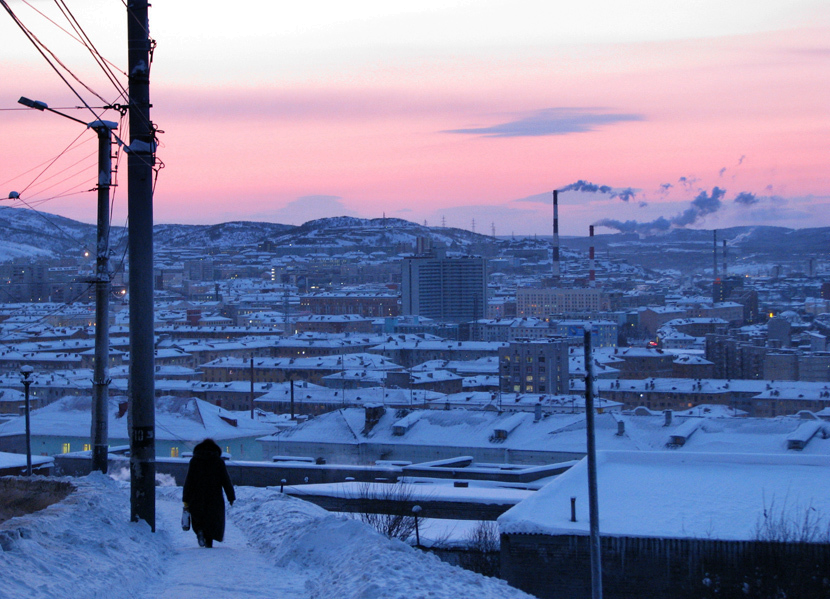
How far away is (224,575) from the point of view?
5023 mm

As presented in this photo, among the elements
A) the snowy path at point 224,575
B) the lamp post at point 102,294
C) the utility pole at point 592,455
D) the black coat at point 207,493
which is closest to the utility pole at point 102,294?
the lamp post at point 102,294

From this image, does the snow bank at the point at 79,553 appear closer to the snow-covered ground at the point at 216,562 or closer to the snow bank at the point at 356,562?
the snow-covered ground at the point at 216,562

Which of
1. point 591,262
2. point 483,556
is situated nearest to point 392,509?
point 483,556

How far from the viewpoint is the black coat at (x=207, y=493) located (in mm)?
5770

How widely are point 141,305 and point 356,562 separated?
214 cm

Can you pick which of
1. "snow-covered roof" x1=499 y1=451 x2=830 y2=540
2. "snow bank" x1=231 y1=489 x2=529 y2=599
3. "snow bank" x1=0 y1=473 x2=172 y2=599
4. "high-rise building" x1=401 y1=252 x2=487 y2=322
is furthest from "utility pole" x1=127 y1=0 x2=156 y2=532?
"high-rise building" x1=401 y1=252 x2=487 y2=322

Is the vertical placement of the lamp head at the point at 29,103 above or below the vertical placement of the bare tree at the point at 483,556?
above

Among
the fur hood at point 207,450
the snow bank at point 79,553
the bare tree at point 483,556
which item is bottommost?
the bare tree at point 483,556

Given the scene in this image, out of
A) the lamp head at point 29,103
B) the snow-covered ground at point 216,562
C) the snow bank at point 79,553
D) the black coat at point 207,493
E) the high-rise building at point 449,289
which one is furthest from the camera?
the high-rise building at point 449,289

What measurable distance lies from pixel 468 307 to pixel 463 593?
11831 cm

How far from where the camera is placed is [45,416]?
30.2m

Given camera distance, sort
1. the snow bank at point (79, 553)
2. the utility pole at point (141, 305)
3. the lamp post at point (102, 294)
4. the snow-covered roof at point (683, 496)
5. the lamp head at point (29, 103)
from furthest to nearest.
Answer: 1. the snow-covered roof at point (683, 496)
2. the lamp post at point (102, 294)
3. the lamp head at point (29, 103)
4. the utility pole at point (141, 305)
5. the snow bank at point (79, 553)

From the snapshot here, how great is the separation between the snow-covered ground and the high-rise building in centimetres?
11503

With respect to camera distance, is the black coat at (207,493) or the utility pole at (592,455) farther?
the utility pole at (592,455)
